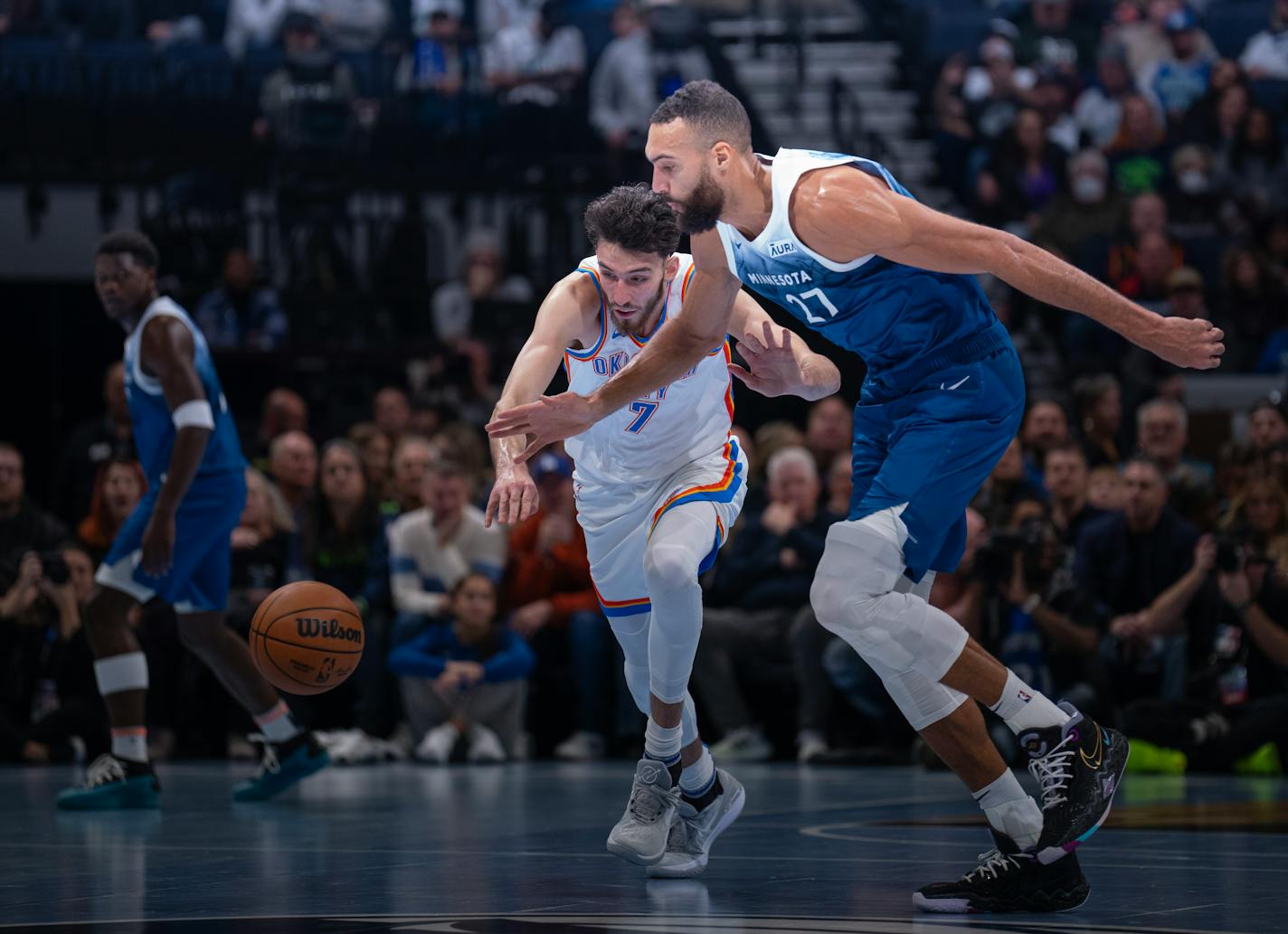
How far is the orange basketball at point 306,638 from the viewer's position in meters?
6.89

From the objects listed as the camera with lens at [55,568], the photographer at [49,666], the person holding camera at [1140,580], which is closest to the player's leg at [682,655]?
the person holding camera at [1140,580]

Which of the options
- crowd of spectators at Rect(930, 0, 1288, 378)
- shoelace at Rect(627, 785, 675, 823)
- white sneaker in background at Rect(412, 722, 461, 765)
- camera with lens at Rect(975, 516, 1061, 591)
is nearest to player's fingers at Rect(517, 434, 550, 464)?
shoelace at Rect(627, 785, 675, 823)

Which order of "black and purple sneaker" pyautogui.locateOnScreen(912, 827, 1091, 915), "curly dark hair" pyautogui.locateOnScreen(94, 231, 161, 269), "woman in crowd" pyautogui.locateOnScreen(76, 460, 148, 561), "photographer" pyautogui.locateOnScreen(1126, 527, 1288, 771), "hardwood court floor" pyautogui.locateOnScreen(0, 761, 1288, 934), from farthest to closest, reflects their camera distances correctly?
"woman in crowd" pyautogui.locateOnScreen(76, 460, 148, 561) → "photographer" pyautogui.locateOnScreen(1126, 527, 1288, 771) → "curly dark hair" pyautogui.locateOnScreen(94, 231, 161, 269) → "black and purple sneaker" pyautogui.locateOnScreen(912, 827, 1091, 915) → "hardwood court floor" pyautogui.locateOnScreen(0, 761, 1288, 934)

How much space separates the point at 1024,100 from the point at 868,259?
1132 cm

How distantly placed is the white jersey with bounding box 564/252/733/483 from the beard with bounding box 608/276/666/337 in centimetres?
2

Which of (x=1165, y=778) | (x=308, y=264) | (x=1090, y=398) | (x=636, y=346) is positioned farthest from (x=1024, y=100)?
(x=636, y=346)

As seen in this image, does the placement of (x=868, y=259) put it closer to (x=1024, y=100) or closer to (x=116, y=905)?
(x=116, y=905)

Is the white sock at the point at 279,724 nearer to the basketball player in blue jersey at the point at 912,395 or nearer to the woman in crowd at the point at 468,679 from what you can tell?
the woman in crowd at the point at 468,679

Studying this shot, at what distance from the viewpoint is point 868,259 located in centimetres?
477

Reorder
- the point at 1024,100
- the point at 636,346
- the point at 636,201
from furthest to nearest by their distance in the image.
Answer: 1. the point at 1024,100
2. the point at 636,346
3. the point at 636,201

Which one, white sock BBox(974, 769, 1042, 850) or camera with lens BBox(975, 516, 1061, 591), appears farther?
camera with lens BBox(975, 516, 1061, 591)

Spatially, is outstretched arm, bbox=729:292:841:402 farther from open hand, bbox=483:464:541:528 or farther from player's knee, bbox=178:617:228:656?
player's knee, bbox=178:617:228:656

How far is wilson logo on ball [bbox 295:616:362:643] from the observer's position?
275 inches

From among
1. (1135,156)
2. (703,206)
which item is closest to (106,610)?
(703,206)
